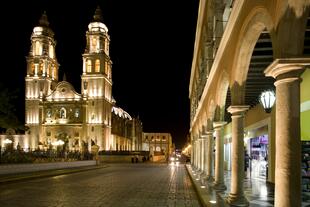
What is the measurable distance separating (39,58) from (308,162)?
238ft

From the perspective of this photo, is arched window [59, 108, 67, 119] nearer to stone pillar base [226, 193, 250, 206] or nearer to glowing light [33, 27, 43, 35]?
glowing light [33, 27, 43, 35]

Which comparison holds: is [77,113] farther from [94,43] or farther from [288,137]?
[288,137]

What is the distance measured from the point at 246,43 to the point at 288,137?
10.9ft

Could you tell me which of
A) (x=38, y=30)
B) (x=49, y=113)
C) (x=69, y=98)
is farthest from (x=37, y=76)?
(x=38, y=30)

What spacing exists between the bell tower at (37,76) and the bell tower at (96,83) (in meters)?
7.83

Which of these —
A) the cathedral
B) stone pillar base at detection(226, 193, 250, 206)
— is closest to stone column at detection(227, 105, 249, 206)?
stone pillar base at detection(226, 193, 250, 206)

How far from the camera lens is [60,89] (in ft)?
265

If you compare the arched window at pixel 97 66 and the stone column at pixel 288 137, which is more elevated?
the arched window at pixel 97 66

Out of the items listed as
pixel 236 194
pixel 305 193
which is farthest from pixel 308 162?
pixel 236 194

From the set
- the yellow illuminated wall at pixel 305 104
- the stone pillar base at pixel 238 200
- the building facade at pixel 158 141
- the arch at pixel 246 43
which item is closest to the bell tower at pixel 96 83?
the yellow illuminated wall at pixel 305 104

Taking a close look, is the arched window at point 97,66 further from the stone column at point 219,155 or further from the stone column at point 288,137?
the stone column at point 288,137

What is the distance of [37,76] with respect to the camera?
80500 millimetres

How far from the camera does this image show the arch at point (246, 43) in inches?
278

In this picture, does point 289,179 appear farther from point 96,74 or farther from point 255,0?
point 96,74
